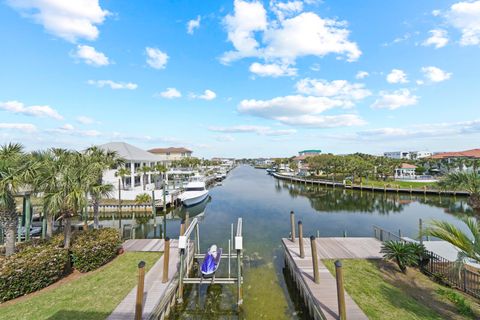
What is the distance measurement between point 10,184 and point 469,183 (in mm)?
20447

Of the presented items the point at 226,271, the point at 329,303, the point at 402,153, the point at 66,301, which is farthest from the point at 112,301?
the point at 402,153

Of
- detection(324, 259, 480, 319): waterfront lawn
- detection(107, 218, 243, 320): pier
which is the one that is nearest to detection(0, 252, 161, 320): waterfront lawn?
detection(107, 218, 243, 320): pier

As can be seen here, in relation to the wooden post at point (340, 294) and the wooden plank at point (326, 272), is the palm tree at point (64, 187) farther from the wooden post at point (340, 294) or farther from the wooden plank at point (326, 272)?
the wooden post at point (340, 294)

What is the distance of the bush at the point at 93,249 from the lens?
11328 mm

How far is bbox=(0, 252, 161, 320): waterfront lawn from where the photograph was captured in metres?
8.05

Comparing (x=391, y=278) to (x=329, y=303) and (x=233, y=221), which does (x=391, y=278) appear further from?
(x=233, y=221)

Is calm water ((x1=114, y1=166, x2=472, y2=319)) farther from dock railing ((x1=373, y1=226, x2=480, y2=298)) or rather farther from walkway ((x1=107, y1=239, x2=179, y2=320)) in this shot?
dock railing ((x1=373, y1=226, x2=480, y2=298))

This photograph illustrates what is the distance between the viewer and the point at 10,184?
35.4ft

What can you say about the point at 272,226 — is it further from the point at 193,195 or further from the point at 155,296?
the point at 155,296

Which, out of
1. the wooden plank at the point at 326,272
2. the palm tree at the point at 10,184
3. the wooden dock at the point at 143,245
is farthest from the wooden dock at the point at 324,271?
the palm tree at the point at 10,184

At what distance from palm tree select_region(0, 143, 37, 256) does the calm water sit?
848 centimetres

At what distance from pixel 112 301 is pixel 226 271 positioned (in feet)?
21.6

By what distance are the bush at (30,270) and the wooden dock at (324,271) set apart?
1070 cm

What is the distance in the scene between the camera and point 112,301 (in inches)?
351
